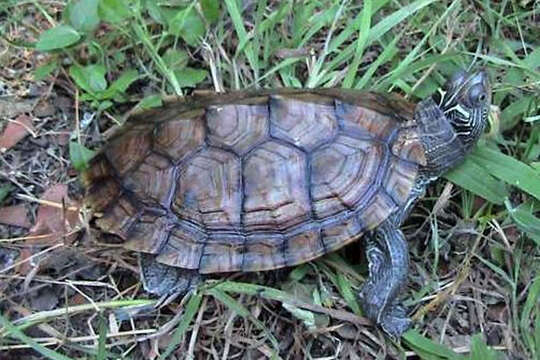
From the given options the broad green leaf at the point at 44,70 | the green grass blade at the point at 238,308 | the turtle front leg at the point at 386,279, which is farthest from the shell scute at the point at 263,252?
the broad green leaf at the point at 44,70

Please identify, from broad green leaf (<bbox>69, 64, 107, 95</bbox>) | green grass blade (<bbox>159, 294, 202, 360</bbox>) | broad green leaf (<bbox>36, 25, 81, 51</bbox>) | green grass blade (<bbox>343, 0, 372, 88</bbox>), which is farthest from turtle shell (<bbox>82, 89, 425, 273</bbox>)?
broad green leaf (<bbox>36, 25, 81, 51</bbox>)

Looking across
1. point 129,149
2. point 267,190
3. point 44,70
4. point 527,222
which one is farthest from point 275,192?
point 44,70

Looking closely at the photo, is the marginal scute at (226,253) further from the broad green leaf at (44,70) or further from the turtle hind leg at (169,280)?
the broad green leaf at (44,70)

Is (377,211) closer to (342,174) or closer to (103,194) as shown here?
(342,174)

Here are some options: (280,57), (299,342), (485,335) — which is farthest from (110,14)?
(485,335)

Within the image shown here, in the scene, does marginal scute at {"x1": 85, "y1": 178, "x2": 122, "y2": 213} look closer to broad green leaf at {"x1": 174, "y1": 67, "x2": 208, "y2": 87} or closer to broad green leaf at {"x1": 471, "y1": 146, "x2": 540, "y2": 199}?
broad green leaf at {"x1": 174, "y1": 67, "x2": 208, "y2": 87}

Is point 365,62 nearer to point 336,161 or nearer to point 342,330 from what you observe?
point 336,161
